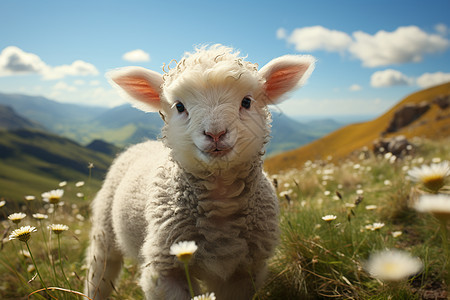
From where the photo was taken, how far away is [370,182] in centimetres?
652

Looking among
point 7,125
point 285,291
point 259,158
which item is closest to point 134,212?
point 259,158

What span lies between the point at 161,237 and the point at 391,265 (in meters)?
1.54

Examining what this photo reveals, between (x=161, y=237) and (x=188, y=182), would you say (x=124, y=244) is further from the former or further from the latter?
(x=188, y=182)

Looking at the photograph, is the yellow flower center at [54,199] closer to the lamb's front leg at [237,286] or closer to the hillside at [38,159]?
the lamb's front leg at [237,286]

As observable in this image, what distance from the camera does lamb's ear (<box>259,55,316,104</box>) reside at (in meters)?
2.59

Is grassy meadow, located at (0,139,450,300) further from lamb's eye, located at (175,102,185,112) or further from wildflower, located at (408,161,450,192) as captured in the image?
lamb's eye, located at (175,102,185,112)

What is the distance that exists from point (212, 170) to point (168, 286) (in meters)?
0.90

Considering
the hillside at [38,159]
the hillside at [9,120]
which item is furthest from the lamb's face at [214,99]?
the hillside at [9,120]

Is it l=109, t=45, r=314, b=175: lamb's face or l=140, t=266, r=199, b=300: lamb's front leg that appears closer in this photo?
l=109, t=45, r=314, b=175: lamb's face

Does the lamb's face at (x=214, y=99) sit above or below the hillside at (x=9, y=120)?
below

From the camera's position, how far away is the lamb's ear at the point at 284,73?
8.50 feet

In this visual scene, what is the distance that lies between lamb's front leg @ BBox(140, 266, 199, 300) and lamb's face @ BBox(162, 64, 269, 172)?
808 millimetres

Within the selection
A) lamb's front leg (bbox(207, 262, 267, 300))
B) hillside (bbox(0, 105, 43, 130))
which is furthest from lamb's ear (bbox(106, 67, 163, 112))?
hillside (bbox(0, 105, 43, 130))

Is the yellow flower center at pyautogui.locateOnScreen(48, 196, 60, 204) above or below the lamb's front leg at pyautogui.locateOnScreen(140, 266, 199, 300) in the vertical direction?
above
